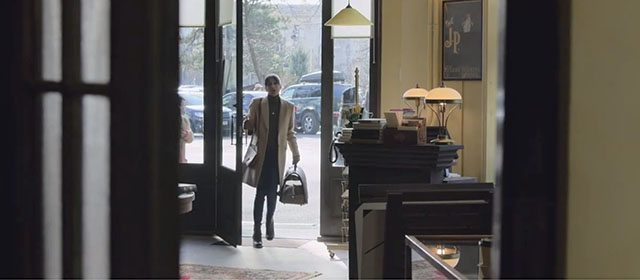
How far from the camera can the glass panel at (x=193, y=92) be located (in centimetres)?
683

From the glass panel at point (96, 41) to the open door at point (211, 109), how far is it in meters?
5.47

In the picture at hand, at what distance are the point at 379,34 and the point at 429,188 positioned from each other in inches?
153

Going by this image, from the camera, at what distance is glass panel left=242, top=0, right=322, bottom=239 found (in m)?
7.00

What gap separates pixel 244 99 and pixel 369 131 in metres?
2.94

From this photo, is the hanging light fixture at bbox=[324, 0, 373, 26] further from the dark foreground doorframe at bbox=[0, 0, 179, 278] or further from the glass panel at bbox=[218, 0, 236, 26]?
the dark foreground doorframe at bbox=[0, 0, 179, 278]

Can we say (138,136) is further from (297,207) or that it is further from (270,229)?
(297,207)

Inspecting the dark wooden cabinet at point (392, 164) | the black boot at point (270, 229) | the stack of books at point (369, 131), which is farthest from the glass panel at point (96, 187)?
the black boot at point (270, 229)

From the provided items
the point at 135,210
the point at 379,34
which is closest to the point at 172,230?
the point at 135,210

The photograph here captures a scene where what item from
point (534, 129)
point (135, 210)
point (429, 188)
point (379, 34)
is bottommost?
point (429, 188)

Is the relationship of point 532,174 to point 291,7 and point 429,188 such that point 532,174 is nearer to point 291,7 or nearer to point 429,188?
point 429,188

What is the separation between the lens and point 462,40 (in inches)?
259

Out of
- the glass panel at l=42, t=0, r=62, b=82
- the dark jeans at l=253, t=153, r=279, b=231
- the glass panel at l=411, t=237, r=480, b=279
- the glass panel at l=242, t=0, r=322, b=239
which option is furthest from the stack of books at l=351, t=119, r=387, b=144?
the glass panel at l=42, t=0, r=62, b=82

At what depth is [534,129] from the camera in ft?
3.20

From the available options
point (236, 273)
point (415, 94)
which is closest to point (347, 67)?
point (415, 94)
